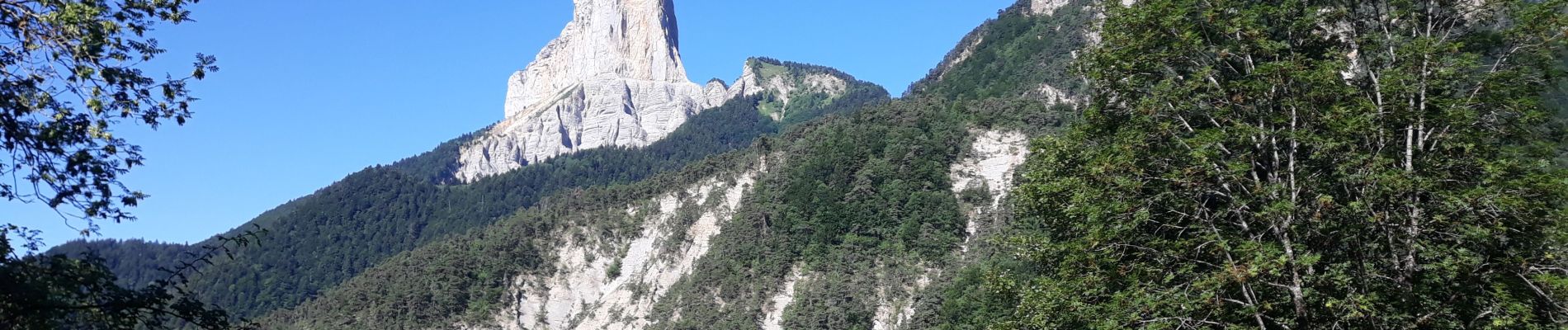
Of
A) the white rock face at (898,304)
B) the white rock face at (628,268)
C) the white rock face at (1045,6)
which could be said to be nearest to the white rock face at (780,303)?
the white rock face at (898,304)

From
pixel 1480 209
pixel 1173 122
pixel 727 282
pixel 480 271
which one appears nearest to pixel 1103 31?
pixel 1173 122

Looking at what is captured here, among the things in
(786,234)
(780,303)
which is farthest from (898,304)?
(786,234)

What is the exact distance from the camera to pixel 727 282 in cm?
9969

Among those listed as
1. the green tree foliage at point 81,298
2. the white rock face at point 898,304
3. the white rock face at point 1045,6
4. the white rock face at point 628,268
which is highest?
the white rock face at point 1045,6

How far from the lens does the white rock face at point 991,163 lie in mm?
96625

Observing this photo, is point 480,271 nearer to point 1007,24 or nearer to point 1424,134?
point 1007,24

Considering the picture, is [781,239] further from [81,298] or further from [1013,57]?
[81,298]

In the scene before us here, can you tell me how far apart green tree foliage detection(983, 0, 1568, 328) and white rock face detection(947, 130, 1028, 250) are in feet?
260

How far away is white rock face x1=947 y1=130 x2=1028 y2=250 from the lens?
9662 cm

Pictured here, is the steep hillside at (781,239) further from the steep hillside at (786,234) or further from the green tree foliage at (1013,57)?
the green tree foliage at (1013,57)

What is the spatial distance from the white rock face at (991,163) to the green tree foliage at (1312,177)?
79.2 m

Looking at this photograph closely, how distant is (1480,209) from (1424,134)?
1.72 meters

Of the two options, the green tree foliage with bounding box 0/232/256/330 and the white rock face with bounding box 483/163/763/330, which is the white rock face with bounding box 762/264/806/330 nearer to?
the white rock face with bounding box 483/163/763/330

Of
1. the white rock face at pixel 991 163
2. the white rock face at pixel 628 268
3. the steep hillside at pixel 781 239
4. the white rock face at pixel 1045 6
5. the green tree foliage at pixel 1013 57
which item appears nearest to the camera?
the steep hillside at pixel 781 239
